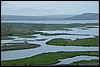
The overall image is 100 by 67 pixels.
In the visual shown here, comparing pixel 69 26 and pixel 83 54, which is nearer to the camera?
pixel 83 54

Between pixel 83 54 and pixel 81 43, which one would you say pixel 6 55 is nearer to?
pixel 83 54

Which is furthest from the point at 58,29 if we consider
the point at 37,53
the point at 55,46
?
the point at 37,53

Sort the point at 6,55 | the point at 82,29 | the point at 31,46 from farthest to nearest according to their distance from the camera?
the point at 82,29 → the point at 31,46 → the point at 6,55

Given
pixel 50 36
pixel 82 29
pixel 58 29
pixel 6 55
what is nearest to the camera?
pixel 6 55

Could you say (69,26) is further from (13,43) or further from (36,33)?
(13,43)

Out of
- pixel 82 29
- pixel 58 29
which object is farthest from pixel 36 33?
pixel 82 29

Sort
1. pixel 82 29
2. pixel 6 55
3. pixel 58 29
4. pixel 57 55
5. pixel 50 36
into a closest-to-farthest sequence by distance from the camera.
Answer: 1. pixel 6 55
2. pixel 57 55
3. pixel 50 36
4. pixel 82 29
5. pixel 58 29

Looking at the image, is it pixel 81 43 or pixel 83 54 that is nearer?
pixel 83 54

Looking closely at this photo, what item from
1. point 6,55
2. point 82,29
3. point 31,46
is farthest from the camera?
point 82,29
